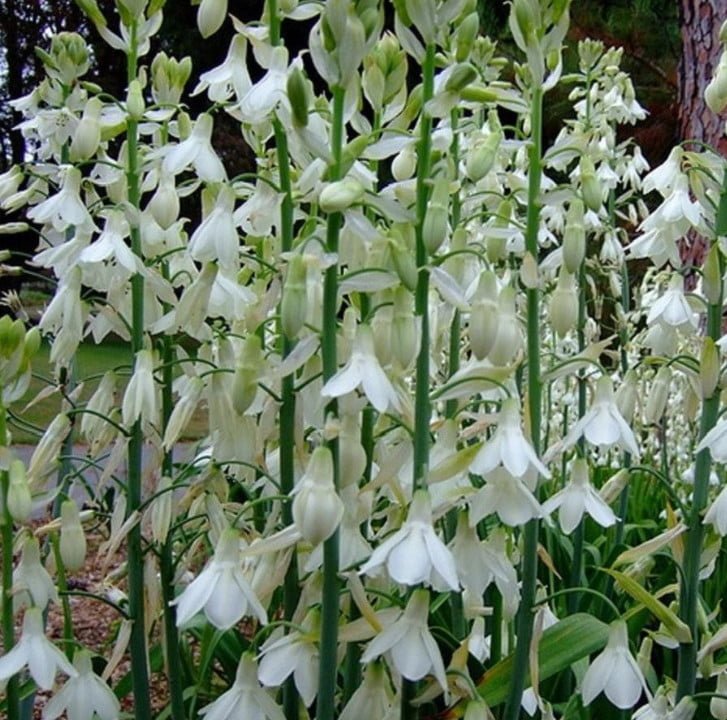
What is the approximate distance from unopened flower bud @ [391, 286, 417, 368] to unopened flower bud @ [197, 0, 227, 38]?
55cm

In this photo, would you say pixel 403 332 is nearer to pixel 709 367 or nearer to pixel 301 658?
pixel 301 658

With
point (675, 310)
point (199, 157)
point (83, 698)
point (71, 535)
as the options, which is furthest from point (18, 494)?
point (675, 310)

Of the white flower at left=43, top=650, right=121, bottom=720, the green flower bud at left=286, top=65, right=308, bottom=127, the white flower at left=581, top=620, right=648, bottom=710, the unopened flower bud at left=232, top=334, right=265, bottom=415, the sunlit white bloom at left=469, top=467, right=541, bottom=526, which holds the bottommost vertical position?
the white flower at left=43, top=650, right=121, bottom=720

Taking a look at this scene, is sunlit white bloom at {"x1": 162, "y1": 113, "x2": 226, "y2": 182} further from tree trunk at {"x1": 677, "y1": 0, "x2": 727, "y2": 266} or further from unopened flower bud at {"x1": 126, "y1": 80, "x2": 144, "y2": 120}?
tree trunk at {"x1": 677, "y1": 0, "x2": 727, "y2": 266}

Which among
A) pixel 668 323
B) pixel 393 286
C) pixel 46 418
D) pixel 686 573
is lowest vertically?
pixel 46 418

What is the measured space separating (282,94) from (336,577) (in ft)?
2.10

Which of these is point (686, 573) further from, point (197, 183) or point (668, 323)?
point (197, 183)

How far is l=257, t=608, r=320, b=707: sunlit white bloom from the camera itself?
1.26 m

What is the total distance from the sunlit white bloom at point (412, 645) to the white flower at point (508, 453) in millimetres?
175

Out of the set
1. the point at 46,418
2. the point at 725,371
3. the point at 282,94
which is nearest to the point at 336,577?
the point at 282,94

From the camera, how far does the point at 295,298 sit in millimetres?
1117

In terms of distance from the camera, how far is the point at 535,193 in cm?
138

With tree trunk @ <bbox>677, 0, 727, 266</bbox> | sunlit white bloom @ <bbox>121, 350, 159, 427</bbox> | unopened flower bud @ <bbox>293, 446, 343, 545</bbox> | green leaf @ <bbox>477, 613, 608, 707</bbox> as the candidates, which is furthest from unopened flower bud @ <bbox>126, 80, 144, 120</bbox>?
tree trunk @ <bbox>677, 0, 727, 266</bbox>

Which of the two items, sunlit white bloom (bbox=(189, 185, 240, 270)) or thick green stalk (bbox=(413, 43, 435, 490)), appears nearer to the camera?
thick green stalk (bbox=(413, 43, 435, 490))
